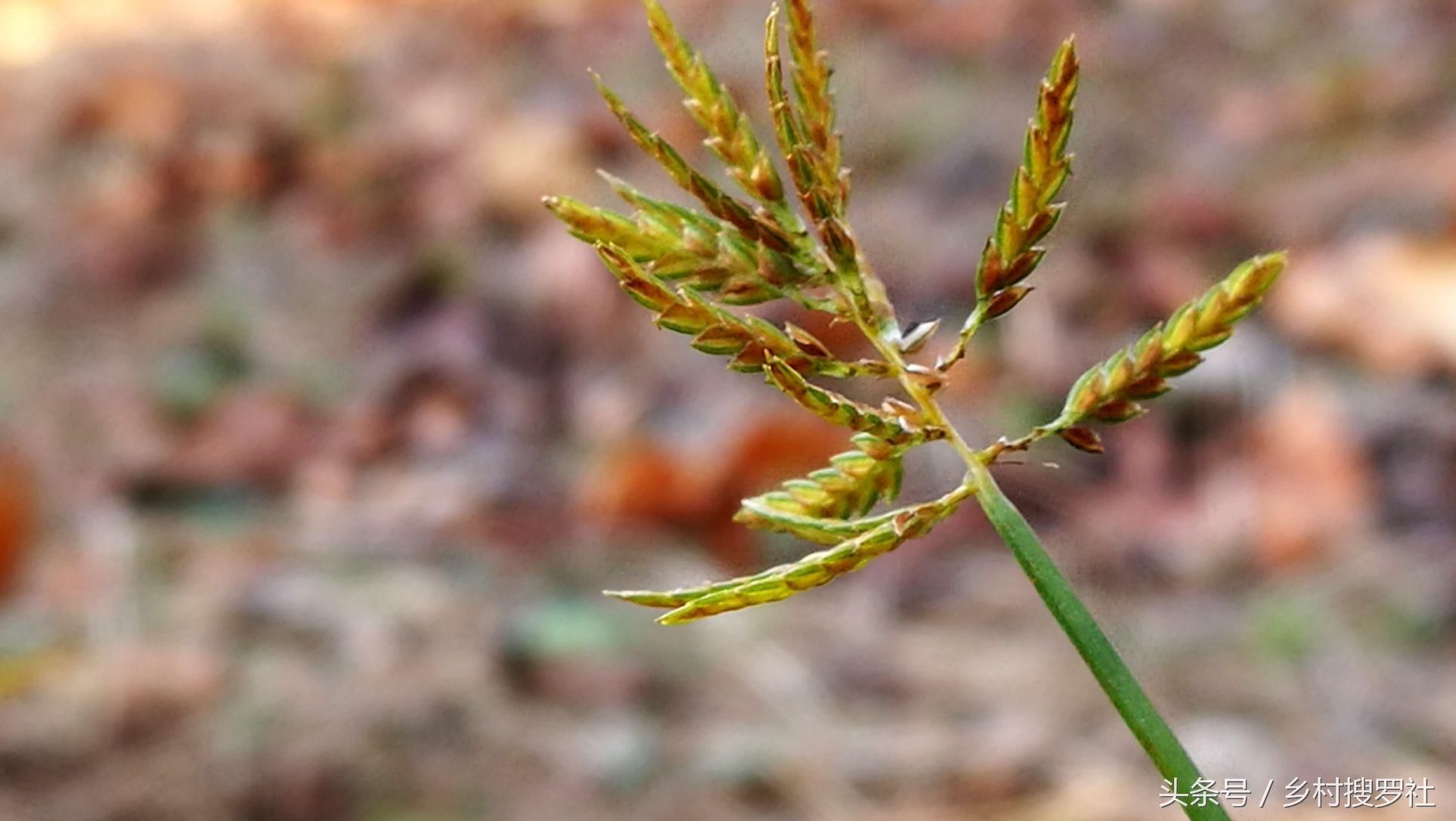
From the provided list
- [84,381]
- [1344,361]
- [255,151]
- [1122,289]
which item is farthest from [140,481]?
[1344,361]

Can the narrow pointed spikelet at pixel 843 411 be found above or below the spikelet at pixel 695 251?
below

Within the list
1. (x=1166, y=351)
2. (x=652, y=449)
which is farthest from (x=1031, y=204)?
(x=652, y=449)

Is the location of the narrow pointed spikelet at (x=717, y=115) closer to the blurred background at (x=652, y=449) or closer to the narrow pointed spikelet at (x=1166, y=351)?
the narrow pointed spikelet at (x=1166, y=351)

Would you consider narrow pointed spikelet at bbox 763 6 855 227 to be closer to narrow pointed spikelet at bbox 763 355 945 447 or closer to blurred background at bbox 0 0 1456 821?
narrow pointed spikelet at bbox 763 355 945 447

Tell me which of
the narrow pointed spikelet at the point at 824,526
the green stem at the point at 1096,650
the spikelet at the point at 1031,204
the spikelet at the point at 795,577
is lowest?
the green stem at the point at 1096,650

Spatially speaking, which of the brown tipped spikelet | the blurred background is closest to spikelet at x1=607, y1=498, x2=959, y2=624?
the brown tipped spikelet

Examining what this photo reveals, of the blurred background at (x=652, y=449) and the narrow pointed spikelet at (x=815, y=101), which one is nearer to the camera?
the narrow pointed spikelet at (x=815, y=101)

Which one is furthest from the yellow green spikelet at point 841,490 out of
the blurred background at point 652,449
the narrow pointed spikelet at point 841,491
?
the blurred background at point 652,449

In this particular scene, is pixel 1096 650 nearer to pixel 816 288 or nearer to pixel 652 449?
pixel 816 288
